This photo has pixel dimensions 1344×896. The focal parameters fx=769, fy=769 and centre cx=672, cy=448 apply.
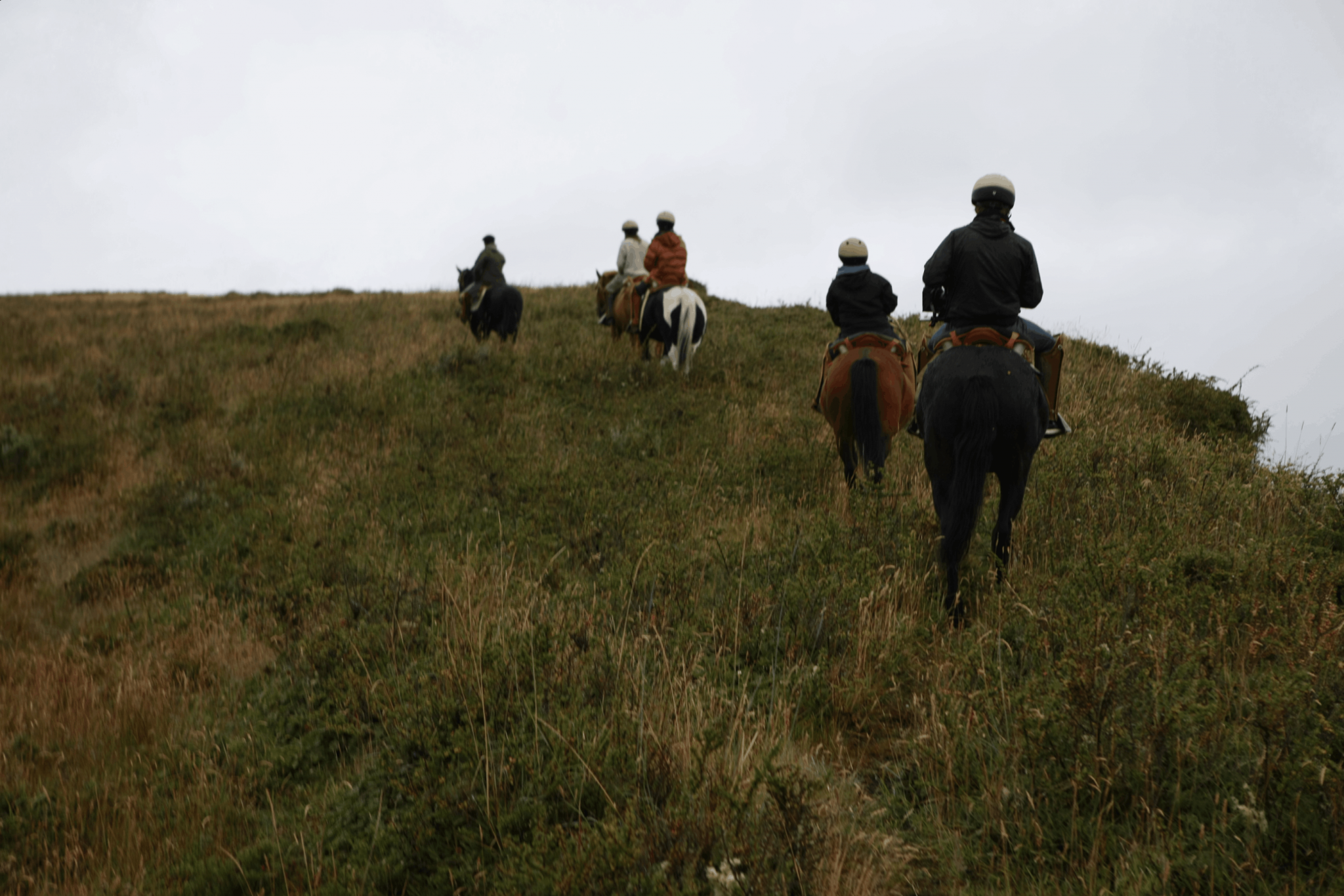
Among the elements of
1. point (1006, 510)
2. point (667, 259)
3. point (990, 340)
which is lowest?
point (1006, 510)

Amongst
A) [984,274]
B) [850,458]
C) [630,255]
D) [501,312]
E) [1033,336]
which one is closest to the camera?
[984,274]

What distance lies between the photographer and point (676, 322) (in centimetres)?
1187

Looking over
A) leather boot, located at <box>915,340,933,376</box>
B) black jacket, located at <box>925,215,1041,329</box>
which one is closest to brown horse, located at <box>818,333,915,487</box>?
leather boot, located at <box>915,340,933,376</box>

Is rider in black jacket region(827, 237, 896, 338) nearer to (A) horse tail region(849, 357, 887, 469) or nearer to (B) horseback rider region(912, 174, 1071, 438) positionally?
(A) horse tail region(849, 357, 887, 469)

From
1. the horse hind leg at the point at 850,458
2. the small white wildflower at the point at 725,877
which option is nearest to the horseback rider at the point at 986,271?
the horse hind leg at the point at 850,458

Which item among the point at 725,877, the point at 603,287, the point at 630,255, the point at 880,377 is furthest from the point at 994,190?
the point at 603,287

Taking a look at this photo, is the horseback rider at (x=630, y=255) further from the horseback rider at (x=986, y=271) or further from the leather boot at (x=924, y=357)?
the horseback rider at (x=986, y=271)

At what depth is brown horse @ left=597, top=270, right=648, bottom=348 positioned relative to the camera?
13.1 metres

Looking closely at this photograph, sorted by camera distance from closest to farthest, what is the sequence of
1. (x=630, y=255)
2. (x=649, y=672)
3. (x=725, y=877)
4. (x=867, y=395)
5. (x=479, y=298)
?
(x=725, y=877) < (x=649, y=672) < (x=867, y=395) < (x=630, y=255) < (x=479, y=298)

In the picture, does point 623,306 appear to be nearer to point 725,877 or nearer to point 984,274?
point 984,274

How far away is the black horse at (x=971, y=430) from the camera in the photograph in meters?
4.66

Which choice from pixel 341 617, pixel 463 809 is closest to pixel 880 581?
pixel 463 809

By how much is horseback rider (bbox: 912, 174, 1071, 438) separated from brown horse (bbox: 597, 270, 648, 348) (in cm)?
817

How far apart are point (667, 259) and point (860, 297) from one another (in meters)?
5.41
